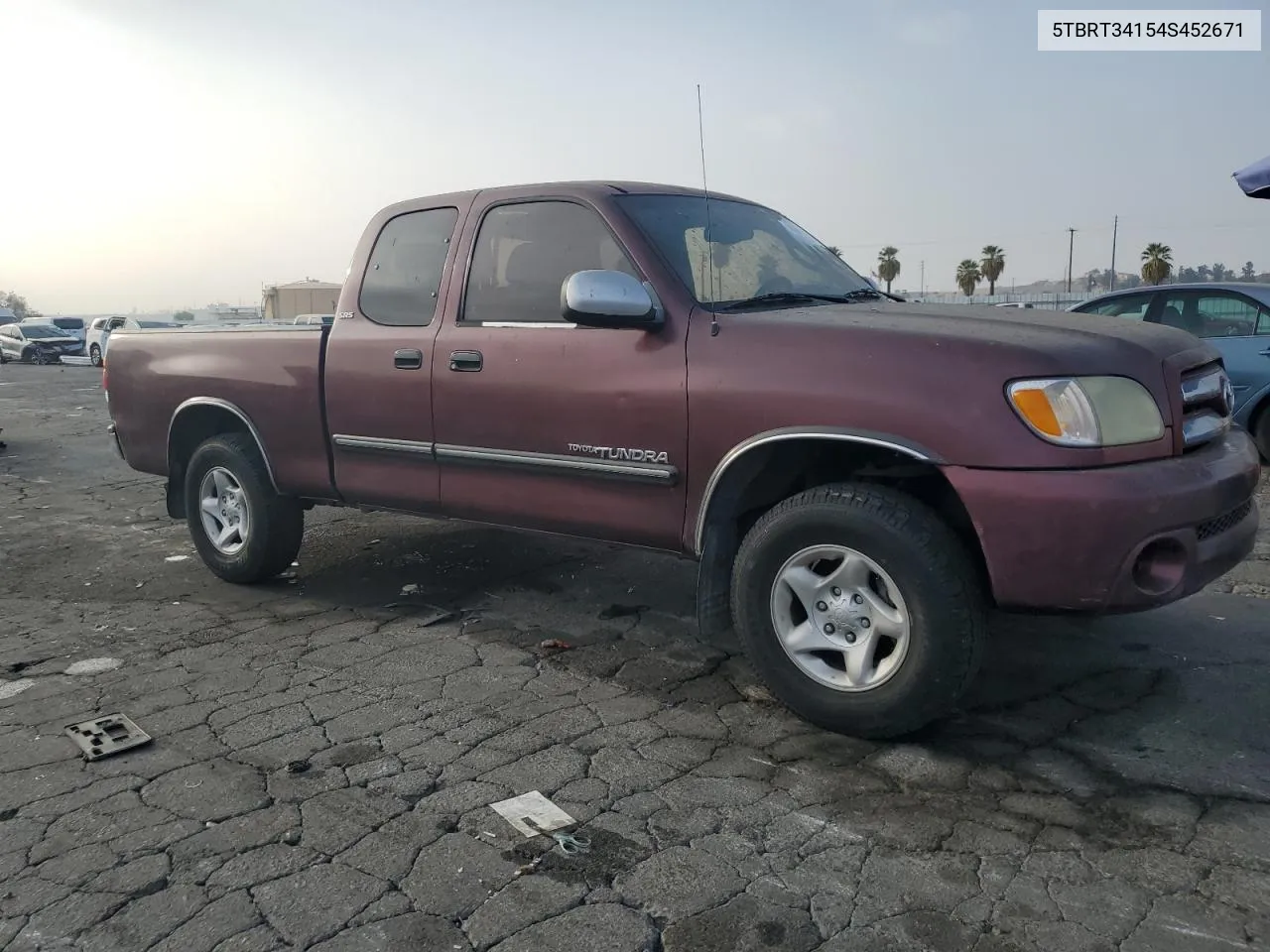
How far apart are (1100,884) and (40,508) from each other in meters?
8.00

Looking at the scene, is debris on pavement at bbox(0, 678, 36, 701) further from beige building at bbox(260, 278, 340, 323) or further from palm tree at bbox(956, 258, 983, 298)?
palm tree at bbox(956, 258, 983, 298)

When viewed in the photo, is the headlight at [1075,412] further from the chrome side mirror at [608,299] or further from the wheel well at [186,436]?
the wheel well at [186,436]

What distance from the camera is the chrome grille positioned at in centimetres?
326

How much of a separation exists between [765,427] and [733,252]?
1.08 m

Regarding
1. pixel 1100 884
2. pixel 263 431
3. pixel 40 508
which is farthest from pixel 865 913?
pixel 40 508

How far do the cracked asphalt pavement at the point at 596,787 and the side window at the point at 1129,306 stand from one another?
438 centimetres

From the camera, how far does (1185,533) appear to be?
2.99m

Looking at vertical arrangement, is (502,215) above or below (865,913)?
above

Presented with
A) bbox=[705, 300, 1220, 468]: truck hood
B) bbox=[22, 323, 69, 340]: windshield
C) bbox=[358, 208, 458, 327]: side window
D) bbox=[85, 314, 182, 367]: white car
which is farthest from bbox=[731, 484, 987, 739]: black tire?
bbox=[22, 323, 69, 340]: windshield

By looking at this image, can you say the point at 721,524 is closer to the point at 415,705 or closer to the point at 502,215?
the point at 415,705

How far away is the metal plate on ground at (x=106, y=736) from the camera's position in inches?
134

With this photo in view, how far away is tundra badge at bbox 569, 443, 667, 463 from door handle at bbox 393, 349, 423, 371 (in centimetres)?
95

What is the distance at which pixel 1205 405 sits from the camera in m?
3.45

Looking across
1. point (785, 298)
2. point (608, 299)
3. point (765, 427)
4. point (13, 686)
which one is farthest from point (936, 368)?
point (13, 686)
